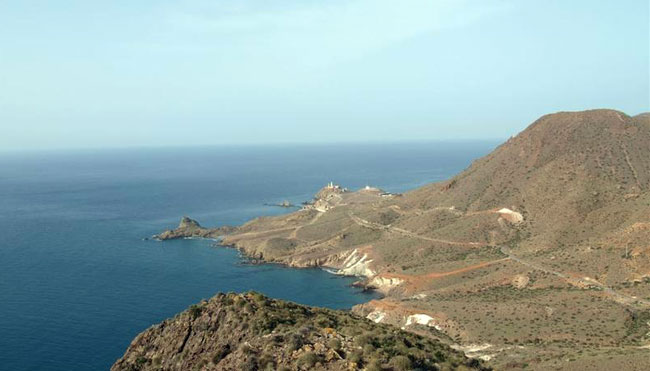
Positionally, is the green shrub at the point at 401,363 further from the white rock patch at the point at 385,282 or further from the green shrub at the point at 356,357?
the white rock patch at the point at 385,282

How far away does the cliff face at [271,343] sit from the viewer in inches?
1113

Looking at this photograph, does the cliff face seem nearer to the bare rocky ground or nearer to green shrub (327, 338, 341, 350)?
green shrub (327, 338, 341, 350)

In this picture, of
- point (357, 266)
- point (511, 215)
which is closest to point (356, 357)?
point (357, 266)

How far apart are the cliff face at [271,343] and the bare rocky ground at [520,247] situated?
25.5 meters

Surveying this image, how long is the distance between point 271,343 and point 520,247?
77122mm

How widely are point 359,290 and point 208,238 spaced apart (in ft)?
205

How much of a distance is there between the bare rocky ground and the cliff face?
2549cm

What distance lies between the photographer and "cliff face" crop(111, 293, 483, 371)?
2828 centimetres

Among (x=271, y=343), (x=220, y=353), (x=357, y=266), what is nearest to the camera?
(x=271, y=343)

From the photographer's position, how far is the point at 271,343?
3045 cm

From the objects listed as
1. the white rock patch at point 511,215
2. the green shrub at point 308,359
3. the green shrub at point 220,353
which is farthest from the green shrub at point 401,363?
the white rock patch at point 511,215

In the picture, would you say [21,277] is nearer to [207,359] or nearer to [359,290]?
[359,290]

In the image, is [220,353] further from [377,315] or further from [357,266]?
[357,266]

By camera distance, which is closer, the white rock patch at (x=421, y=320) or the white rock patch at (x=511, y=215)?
the white rock patch at (x=421, y=320)
